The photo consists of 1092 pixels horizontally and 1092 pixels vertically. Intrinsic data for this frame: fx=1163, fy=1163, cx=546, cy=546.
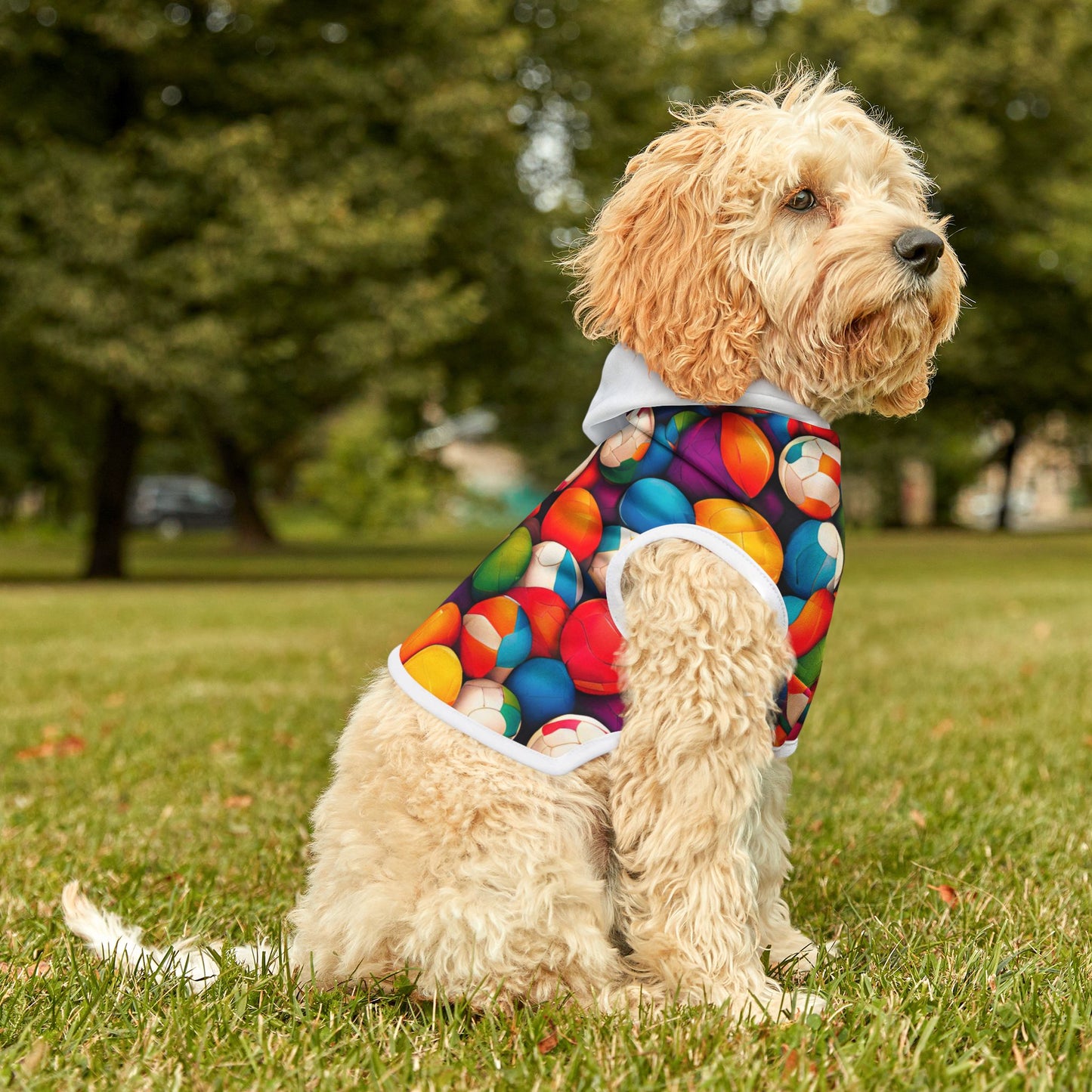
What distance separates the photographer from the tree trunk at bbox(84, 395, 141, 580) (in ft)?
65.4

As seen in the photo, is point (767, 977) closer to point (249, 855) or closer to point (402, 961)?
point (402, 961)

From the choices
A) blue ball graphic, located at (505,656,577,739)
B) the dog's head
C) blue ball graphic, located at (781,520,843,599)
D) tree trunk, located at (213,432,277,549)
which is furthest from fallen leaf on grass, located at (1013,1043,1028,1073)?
tree trunk, located at (213,432,277,549)

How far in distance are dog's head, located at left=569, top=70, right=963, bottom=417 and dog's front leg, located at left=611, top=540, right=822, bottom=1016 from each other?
50 cm

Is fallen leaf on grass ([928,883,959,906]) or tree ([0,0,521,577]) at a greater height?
tree ([0,0,521,577])

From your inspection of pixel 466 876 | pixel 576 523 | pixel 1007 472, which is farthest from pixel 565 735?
pixel 1007 472

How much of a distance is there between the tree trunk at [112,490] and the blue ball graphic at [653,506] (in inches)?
729

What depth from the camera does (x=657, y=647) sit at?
2.71 meters

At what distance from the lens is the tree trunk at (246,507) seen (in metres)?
31.6

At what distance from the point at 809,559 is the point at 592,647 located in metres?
0.55

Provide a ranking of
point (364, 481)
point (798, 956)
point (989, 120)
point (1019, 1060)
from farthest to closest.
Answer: point (364, 481) < point (989, 120) < point (798, 956) < point (1019, 1060)

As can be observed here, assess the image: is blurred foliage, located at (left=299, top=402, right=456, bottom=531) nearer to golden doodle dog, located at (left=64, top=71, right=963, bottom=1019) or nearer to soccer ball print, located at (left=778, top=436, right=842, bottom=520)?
golden doodle dog, located at (left=64, top=71, right=963, bottom=1019)

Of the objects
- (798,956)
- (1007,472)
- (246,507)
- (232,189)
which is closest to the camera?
(798,956)

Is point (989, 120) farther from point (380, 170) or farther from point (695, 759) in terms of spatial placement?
point (695, 759)

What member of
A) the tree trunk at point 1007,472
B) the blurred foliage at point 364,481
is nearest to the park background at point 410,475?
the tree trunk at point 1007,472
